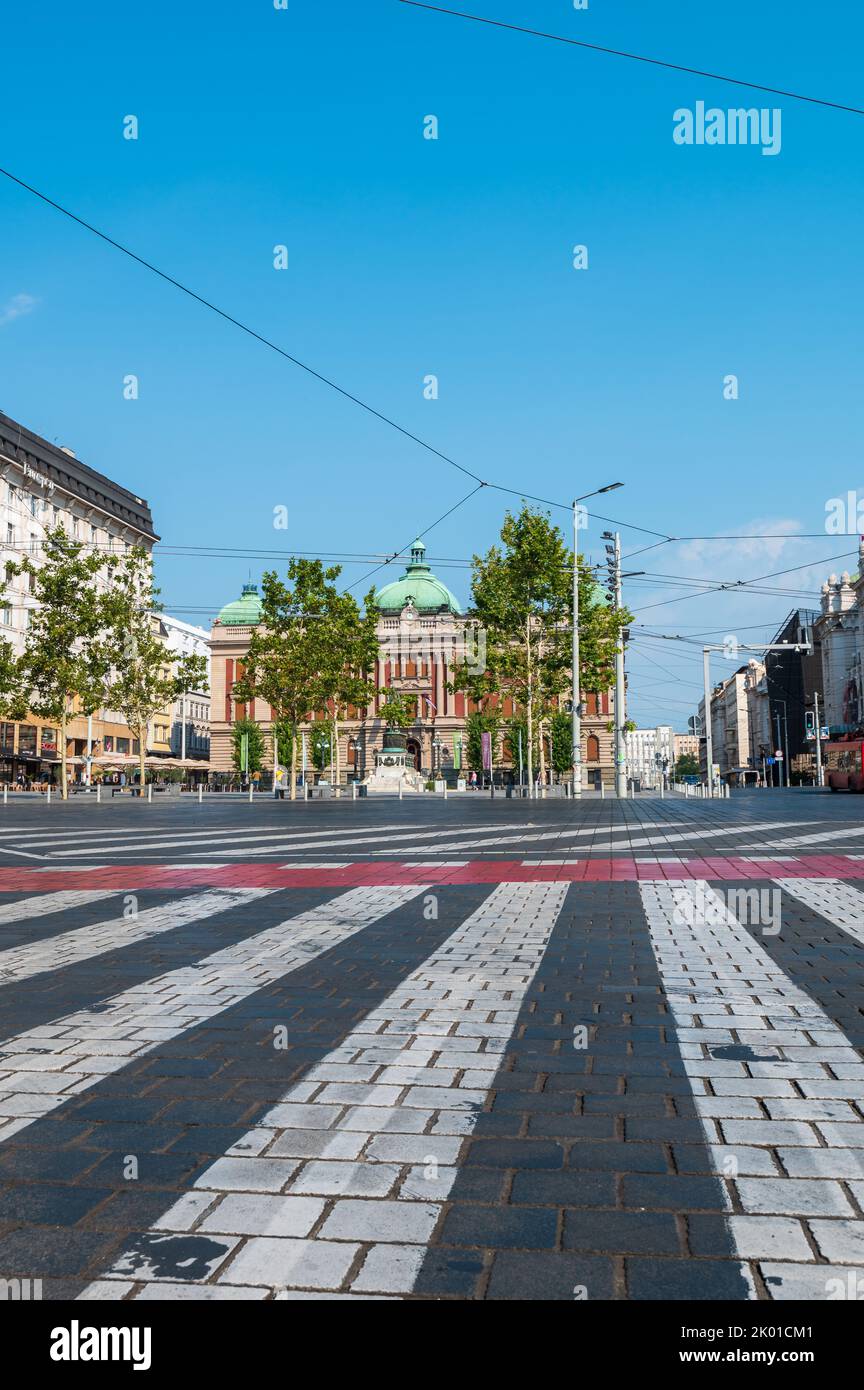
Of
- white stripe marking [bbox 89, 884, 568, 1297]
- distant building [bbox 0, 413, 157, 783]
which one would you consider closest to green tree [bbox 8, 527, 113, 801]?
distant building [bbox 0, 413, 157, 783]

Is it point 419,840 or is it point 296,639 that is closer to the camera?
point 419,840

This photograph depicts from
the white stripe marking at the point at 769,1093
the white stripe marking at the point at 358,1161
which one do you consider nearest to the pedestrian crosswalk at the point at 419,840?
the white stripe marking at the point at 769,1093

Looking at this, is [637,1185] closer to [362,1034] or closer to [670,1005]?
[362,1034]

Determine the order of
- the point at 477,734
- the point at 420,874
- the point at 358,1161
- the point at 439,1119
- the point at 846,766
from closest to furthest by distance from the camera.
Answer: the point at 358,1161 → the point at 439,1119 → the point at 420,874 → the point at 846,766 → the point at 477,734

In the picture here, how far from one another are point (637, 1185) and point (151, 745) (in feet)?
309

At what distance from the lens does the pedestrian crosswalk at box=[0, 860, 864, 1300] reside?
99.3 inches

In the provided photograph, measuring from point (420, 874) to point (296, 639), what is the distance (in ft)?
144

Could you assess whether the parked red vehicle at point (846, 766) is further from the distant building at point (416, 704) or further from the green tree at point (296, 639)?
the distant building at point (416, 704)

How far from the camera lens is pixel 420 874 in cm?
1176

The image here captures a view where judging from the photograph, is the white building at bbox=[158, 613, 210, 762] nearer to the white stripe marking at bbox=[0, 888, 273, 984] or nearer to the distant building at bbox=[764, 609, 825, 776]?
the distant building at bbox=[764, 609, 825, 776]

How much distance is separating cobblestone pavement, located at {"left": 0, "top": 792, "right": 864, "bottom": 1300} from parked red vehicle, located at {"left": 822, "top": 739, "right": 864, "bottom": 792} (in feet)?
148

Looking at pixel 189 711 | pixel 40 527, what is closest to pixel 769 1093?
pixel 40 527

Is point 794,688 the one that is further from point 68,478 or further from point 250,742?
point 68,478

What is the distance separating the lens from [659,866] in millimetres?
12180
